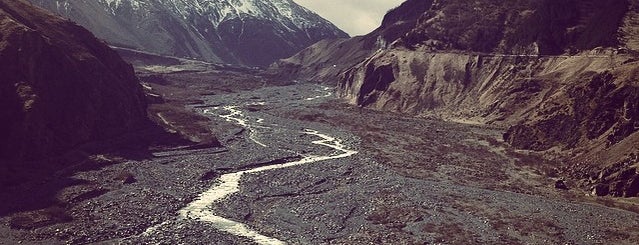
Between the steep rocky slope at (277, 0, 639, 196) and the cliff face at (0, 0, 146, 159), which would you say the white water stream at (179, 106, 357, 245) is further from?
the steep rocky slope at (277, 0, 639, 196)

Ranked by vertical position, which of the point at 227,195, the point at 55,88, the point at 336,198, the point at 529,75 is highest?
the point at 529,75

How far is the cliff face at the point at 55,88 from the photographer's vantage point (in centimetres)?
6322

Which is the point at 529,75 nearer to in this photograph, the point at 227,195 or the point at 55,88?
the point at 227,195

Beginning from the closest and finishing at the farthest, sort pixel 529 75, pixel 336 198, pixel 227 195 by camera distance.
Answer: pixel 336 198, pixel 227 195, pixel 529 75

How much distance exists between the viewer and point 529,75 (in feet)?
351

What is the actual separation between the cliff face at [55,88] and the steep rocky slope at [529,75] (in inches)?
2210

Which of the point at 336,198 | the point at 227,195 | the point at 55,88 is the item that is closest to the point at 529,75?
the point at 336,198

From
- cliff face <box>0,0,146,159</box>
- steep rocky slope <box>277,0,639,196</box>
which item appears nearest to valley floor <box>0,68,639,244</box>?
steep rocky slope <box>277,0,639,196</box>

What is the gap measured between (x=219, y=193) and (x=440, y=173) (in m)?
26.7

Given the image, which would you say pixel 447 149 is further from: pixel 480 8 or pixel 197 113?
pixel 480 8

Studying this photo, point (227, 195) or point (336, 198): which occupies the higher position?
point (336, 198)

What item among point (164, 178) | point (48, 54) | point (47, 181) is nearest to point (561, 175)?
point (164, 178)

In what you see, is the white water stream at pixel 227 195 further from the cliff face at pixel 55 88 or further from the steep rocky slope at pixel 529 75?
the steep rocky slope at pixel 529 75

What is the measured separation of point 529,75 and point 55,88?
79449 mm
